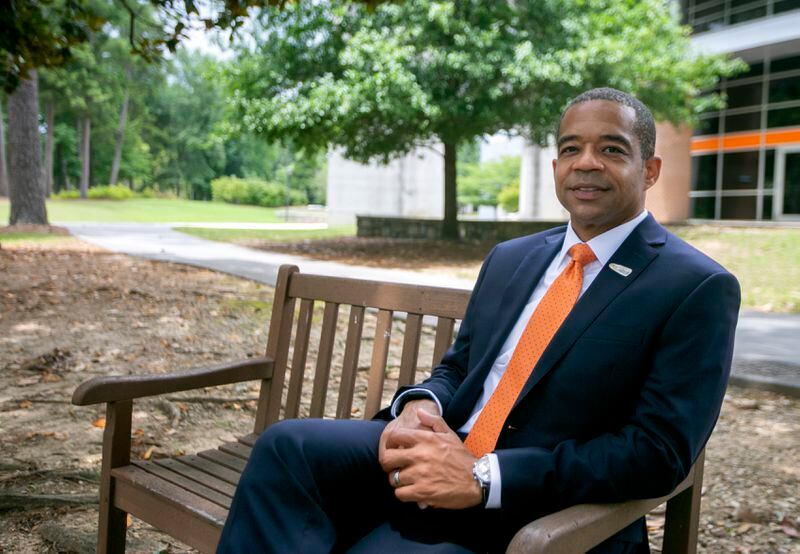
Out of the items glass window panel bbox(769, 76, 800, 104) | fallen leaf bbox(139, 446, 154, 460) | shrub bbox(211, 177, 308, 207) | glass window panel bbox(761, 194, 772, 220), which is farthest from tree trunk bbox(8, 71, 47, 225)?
shrub bbox(211, 177, 308, 207)

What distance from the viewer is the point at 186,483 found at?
8.38ft

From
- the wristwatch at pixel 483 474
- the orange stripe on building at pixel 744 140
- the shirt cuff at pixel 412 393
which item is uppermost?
the orange stripe on building at pixel 744 140

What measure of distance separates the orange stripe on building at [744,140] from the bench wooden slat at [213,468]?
26.4 metres

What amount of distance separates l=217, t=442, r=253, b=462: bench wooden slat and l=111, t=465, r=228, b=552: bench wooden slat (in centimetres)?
39

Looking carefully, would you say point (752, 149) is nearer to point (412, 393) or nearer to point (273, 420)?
point (273, 420)

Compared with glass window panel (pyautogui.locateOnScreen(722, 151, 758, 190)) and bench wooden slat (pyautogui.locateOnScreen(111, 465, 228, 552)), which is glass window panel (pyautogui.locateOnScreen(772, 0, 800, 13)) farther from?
bench wooden slat (pyautogui.locateOnScreen(111, 465, 228, 552))

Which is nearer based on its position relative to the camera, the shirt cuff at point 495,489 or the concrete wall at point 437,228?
the shirt cuff at point 495,489

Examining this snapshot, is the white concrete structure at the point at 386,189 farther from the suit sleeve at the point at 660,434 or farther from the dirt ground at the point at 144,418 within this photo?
the suit sleeve at the point at 660,434

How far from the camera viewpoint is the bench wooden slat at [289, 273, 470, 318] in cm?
272

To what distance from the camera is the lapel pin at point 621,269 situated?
79.3 inches

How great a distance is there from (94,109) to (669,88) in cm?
4161

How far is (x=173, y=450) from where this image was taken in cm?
436

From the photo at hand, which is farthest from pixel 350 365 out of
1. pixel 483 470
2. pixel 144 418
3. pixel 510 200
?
pixel 510 200

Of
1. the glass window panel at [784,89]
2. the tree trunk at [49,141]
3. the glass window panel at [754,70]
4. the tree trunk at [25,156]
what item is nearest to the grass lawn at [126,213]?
the tree trunk at [49,141]
